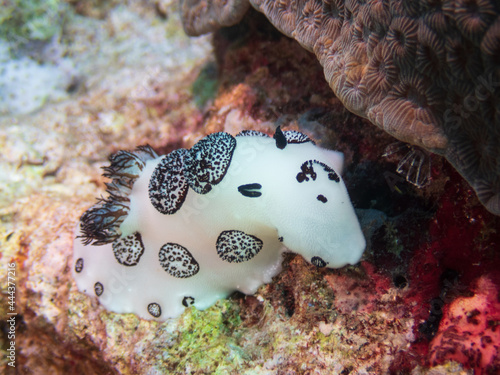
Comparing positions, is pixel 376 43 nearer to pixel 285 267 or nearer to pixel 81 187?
pixel 285 267

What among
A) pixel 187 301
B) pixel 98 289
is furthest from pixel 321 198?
pixel 98 289

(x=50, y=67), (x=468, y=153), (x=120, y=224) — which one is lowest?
(x=50, y=67)

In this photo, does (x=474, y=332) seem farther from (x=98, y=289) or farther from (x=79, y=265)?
(x=79, y=265)

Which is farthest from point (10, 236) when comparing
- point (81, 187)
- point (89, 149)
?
point (89, 149)

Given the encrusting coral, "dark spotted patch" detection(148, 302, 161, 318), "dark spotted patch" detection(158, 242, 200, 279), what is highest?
the encrusting coral

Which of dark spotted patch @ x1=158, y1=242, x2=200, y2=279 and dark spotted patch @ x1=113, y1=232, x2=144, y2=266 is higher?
dark spotted patch @ x1=158, y1=242, x2=200, y2=279

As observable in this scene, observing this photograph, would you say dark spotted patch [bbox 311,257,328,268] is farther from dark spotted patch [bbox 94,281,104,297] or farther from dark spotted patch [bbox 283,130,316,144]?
dark spotted patch [bbox 94,281,104,297]

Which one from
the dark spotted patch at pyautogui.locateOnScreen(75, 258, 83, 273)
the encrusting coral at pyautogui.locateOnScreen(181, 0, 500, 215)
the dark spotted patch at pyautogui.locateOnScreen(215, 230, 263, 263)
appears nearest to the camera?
the encrusting coral at pyautogui.locateOnScreen(181, 0, 500, 215)

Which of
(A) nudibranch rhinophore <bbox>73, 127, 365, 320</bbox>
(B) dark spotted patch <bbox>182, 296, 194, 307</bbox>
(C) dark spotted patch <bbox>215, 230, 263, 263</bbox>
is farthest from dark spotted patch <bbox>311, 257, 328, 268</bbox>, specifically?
(B) dark spotted patch <bbox>182, 296, 194, 307</bbox>
